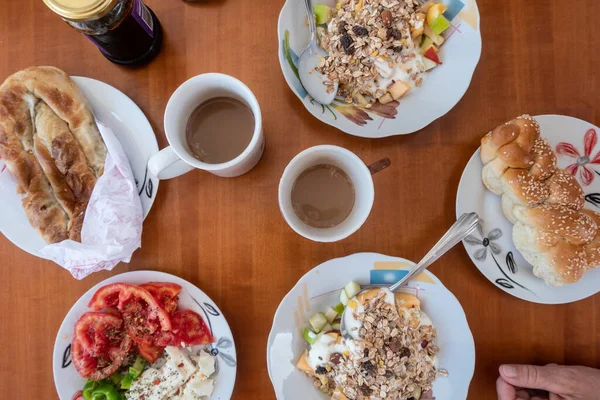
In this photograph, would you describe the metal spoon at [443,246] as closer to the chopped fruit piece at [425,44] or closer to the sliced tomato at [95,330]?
the chopped fruit piece at [425,44]

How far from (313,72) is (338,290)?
452 mm

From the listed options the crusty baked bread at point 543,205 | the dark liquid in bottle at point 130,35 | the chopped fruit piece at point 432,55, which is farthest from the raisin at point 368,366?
the dark liquid in bottle at point 130,35

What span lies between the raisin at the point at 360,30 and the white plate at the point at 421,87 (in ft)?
0.40

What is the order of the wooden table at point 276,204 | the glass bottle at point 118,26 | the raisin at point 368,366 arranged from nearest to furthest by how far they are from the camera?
the glass bottle at point 118,26 → the raisin at point 368,366 → the wooden table at point 276,204

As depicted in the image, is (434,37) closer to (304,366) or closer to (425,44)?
(425,44)

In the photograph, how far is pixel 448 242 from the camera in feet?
2.73

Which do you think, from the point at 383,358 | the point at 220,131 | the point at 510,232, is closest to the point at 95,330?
the point at 220,131

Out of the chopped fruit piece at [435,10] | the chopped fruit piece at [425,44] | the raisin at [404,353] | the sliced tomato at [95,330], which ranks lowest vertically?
the sliced tomato at [95,330]

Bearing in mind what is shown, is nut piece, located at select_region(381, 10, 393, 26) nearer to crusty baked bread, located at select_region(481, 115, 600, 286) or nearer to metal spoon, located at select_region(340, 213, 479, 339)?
crusty baked bread, located at select_region(481, 115, 600, 286)

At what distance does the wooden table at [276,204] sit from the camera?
3.09 feet

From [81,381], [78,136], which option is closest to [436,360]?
[81,381]

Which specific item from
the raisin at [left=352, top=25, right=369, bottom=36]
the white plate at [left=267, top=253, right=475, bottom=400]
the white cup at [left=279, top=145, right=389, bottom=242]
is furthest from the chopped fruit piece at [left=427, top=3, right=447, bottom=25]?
the white plate at [left=267, top=253, right=475, bottom=400]

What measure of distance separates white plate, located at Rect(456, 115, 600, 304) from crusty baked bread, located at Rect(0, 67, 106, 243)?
0.80 meters

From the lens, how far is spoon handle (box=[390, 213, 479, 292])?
833 mm
